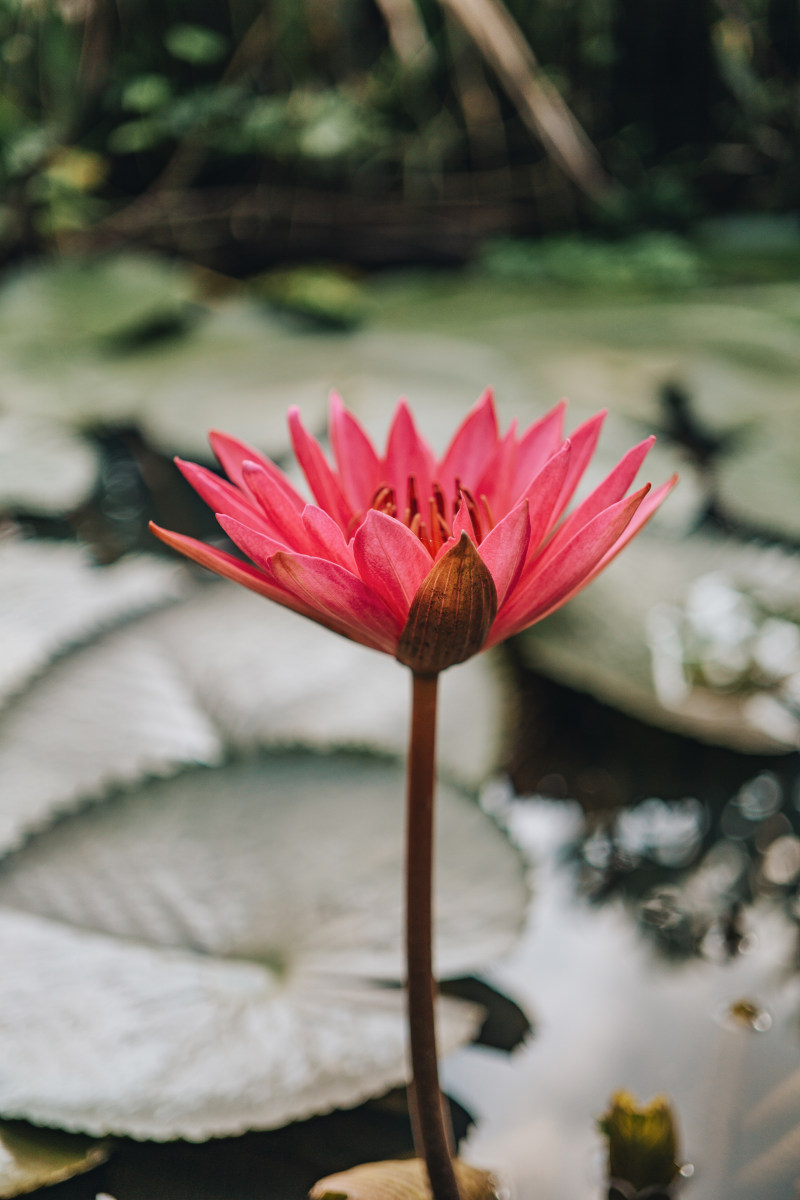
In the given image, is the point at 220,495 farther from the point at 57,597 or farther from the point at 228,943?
the point at 57,597

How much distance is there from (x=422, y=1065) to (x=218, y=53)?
2543mm

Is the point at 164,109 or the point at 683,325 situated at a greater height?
the point at 164,109

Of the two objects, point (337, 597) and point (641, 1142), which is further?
point (641, 1142)

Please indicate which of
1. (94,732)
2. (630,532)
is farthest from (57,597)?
(630,532)

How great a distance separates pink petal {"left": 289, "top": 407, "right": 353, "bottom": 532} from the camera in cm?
38

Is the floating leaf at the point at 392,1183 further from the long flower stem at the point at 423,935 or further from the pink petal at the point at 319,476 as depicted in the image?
the pink petal at the point at 319,476

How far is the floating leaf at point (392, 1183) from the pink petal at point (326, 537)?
0.97ft

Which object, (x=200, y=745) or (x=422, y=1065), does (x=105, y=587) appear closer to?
(x=200, y=745)

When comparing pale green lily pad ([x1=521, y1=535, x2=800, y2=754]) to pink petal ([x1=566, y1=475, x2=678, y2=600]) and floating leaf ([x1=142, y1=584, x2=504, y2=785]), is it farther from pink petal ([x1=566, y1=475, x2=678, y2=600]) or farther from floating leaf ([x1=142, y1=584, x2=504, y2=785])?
pink petal ([x1=566, y1=475, x2=678, y2=600])

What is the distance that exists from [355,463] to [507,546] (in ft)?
0.49

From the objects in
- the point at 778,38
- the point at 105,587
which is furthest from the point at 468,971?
the point at 778,38

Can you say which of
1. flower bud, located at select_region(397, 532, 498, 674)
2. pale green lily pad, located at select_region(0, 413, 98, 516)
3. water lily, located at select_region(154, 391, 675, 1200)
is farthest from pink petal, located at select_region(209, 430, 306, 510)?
pale green lily pad, located at select_region(0, 413, 98, 516)

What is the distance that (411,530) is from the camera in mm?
338

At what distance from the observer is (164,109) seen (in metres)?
2.09
